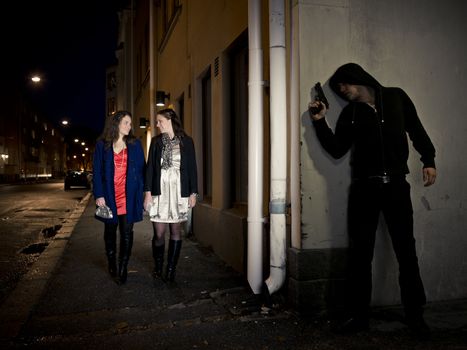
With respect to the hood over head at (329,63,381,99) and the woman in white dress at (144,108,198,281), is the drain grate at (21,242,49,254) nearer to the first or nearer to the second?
the woman in white dress at (144,108,198,281)

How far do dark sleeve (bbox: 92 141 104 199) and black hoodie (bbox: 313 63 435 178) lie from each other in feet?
7.83

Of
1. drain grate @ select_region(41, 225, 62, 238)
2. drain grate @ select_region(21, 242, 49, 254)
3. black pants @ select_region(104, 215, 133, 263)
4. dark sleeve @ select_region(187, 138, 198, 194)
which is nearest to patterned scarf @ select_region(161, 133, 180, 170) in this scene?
dark sleeve @ select_region(187, 138, 198, 194)

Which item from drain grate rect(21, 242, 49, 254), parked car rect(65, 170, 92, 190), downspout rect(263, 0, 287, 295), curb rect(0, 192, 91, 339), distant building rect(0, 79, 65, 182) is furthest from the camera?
distant building rect(0, 79, 65, 182)

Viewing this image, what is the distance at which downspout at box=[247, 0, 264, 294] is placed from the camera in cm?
416

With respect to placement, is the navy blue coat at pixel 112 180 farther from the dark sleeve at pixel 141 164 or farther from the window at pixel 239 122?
the window at pixel 239 122

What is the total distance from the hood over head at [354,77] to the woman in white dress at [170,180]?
1.89m

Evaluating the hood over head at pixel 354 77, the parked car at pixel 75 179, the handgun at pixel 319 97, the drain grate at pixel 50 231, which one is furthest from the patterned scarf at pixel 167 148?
the parked car at pixel 75 179

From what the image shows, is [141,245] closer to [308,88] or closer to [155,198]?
[155,198]

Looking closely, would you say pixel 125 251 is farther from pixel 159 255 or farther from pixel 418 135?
pixel 418 135

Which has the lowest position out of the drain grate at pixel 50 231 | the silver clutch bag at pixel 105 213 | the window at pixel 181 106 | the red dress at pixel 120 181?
the drain grate at pixel 50 231

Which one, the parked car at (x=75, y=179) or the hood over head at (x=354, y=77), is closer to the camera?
the hood over head at (x=354, y=77)

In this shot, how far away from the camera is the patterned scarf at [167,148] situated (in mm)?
4648

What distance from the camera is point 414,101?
3.82 meters

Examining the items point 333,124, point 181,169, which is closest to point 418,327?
point 333,124
